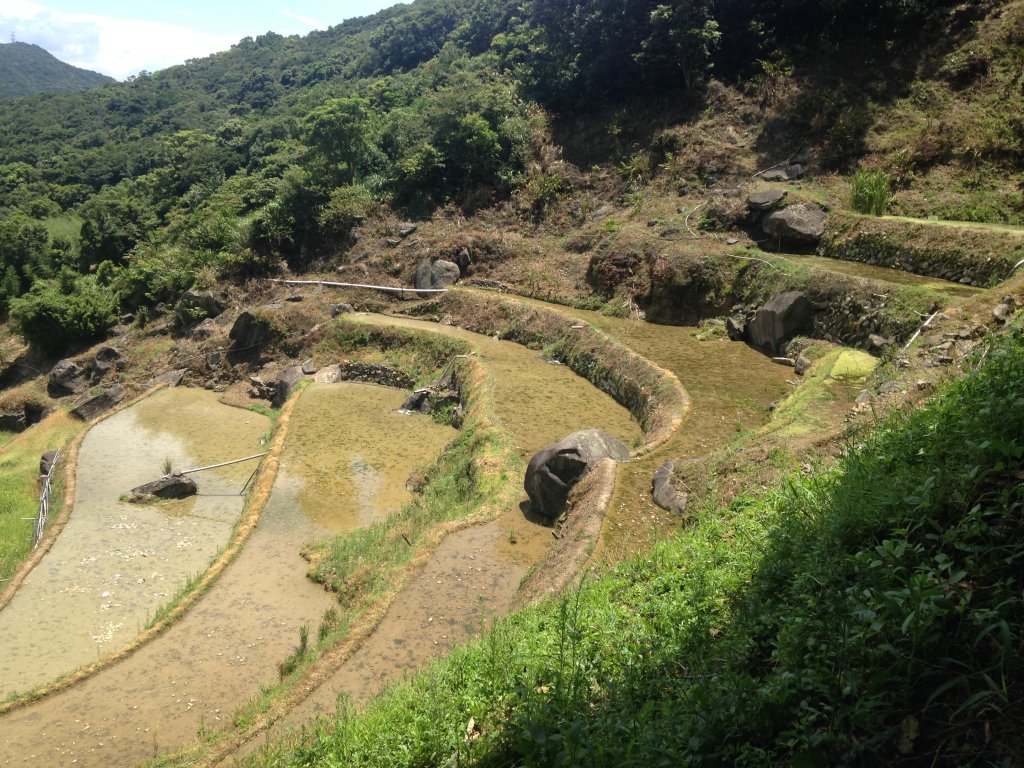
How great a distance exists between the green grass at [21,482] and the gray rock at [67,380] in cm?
289

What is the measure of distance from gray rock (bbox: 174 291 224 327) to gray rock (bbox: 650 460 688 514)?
2454cm

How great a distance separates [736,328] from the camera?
16234mm

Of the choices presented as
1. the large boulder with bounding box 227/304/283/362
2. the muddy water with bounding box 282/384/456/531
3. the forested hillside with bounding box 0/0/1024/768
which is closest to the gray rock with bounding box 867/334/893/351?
the forested hillside with bounding box 0/0/1024/768

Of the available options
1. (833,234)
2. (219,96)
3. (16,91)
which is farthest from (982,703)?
(16,91)

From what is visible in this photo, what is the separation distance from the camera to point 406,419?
17641mm

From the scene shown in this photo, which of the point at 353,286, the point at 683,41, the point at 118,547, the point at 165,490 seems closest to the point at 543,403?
the point at 165,490

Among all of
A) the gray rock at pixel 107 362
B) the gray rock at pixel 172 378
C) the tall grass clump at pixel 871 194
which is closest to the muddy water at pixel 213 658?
the gray rock at pixel 172 378

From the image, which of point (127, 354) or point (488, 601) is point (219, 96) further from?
point (488, 601)

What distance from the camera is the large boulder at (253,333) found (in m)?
24.8

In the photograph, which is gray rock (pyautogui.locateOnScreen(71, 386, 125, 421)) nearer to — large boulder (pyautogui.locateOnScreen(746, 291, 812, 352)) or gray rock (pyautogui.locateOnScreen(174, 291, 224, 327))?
gray rock (pyautogui.locateOnScreen(174, 291, 224, 327))

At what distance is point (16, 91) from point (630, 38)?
5742 inches

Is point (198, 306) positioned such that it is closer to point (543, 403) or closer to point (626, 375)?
point (543, 403)

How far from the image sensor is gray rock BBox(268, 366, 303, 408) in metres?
21.5

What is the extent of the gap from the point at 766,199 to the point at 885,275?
5755 millimetres
